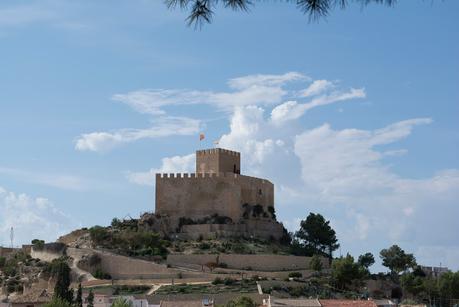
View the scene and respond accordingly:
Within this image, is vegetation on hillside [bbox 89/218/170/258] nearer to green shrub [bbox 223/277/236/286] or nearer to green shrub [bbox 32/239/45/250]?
green shrub [bbox 32/239/45/250]

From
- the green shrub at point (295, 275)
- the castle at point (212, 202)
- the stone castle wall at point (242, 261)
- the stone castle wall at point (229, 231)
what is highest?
the castle at point (212, 202)

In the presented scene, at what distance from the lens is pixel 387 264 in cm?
6788

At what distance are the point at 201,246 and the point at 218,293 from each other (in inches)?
362

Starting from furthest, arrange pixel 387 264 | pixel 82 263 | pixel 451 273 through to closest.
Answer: pixel 387 264, pixel 451 273, pixel 82 263

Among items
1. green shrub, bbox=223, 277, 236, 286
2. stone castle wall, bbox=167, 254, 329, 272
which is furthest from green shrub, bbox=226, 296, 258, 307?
stone castle wall, bbox=167, 254, 329, 272

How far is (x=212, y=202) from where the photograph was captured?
213 feet

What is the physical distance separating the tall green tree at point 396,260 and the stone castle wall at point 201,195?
38.8ft

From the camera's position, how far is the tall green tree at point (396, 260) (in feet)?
221

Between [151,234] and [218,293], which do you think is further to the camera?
[151,234]

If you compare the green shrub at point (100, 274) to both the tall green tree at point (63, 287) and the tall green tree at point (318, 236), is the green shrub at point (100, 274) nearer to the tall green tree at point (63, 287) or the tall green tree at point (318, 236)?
the tall green tree at point (63, 287)

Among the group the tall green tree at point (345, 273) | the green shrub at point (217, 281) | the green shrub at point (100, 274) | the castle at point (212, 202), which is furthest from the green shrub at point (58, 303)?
the tall green tree at point (345, 273)

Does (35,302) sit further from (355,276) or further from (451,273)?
(451,273)

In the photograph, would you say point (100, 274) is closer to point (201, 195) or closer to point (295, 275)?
point (201, 195)

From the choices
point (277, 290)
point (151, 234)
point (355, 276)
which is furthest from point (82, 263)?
point (355, 276)
